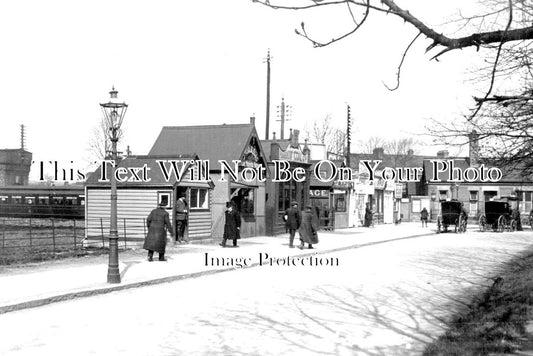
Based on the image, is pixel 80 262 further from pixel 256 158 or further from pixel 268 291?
pixel 256 158

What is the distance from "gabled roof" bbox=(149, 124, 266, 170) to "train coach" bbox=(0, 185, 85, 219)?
14646 mm

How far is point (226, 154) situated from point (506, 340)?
2205 centimetres

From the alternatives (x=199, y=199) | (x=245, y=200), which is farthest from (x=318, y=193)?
(x=199, y=199)

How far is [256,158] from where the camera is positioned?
30.7 m

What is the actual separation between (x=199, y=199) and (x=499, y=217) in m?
22.7

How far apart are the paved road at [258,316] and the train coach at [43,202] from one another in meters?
32.2

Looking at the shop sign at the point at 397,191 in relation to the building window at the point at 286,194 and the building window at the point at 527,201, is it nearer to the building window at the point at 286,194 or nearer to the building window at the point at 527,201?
the building window at the point at 527,201

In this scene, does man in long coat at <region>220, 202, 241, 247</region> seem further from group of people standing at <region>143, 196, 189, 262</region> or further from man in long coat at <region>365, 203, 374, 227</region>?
man in long coat at <region>365, 203, 374, 227</region>

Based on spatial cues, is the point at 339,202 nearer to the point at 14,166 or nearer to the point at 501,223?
the point at 501,223

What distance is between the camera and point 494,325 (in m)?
8.68

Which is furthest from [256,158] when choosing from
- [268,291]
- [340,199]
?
[268,291]

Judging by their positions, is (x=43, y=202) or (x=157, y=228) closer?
(x=157, y=228)

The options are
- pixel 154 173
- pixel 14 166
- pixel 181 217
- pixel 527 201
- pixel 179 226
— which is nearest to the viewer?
pixel 181 217

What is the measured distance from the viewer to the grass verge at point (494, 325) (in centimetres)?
712
